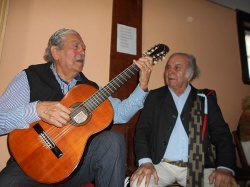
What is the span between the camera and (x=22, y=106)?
1247mm

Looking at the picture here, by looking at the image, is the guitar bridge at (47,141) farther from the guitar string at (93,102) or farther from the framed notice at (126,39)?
the framed notice at (126,39)

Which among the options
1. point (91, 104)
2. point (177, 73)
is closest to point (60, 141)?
point (91, 104)

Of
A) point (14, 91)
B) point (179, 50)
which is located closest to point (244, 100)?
point (179, 50)

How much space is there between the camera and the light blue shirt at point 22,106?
121 centimetres

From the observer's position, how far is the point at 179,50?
112 inches

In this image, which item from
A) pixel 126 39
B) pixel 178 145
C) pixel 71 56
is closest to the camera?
pixel 71 56

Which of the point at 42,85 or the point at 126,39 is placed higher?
the point at 126,39

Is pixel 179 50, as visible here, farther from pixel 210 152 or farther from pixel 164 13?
pixel 210 152

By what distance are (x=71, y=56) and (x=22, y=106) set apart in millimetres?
613

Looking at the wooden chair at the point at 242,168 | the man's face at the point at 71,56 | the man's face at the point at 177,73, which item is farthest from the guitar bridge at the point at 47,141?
the wooden chair at the point at 242,168

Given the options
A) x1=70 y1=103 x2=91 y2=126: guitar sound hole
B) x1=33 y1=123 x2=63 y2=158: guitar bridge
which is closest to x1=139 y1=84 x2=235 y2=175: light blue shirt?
x1=70 y1=103 x2=91 y2=126: guitar sound hole

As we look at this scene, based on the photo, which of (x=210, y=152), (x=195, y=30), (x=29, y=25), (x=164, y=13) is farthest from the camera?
(x=195, y=30)

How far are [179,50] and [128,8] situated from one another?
967 millimetres

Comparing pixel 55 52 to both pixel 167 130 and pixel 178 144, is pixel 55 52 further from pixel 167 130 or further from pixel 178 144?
pixel 178 144
